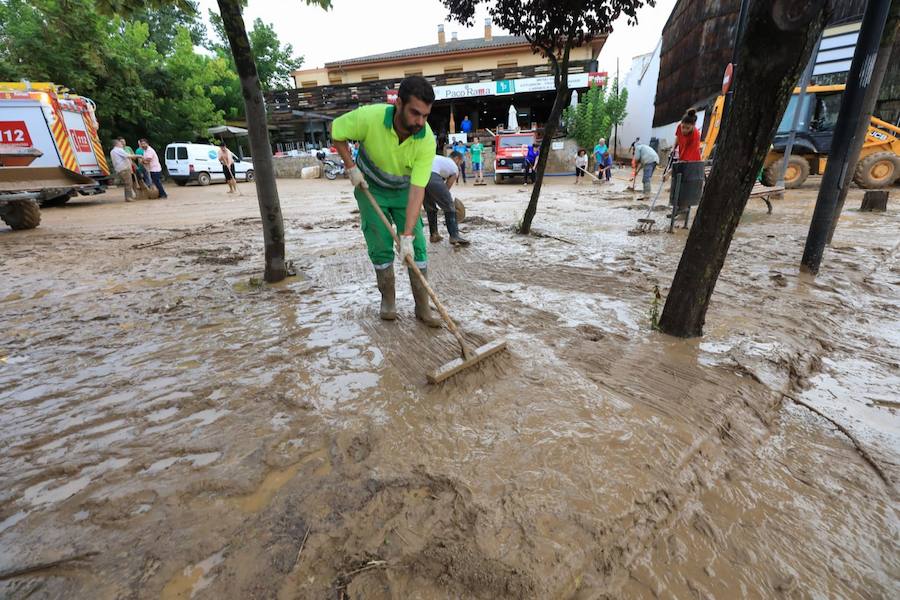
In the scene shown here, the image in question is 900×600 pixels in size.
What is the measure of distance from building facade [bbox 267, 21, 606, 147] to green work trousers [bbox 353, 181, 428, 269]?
1837cm

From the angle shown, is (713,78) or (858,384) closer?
(858,384)

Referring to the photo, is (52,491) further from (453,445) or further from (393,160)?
(393,160)

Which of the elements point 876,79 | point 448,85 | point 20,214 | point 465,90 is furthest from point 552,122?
point 448,85

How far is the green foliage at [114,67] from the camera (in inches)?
574

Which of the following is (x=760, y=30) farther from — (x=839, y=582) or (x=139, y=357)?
(x=139, y=357)

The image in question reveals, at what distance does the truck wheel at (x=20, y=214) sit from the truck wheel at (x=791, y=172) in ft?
50.6

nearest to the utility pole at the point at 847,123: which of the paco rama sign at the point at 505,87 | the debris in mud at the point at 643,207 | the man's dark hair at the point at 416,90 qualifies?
the man's dark hair at the point at 416,90

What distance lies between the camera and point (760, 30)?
1.90 meters

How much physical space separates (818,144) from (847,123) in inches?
334

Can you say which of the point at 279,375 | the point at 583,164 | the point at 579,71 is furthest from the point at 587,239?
the point at 579,71

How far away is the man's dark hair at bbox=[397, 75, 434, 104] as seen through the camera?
239 centimetres

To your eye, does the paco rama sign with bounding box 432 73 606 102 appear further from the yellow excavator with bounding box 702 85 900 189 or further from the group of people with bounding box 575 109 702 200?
the yellow excavator with bounding box 702 85 900 189

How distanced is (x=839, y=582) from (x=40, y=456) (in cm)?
306

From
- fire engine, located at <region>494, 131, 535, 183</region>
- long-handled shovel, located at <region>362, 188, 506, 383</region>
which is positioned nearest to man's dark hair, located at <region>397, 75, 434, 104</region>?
long-handled shovel, located at <region>362, 188, 506, 383</region>
